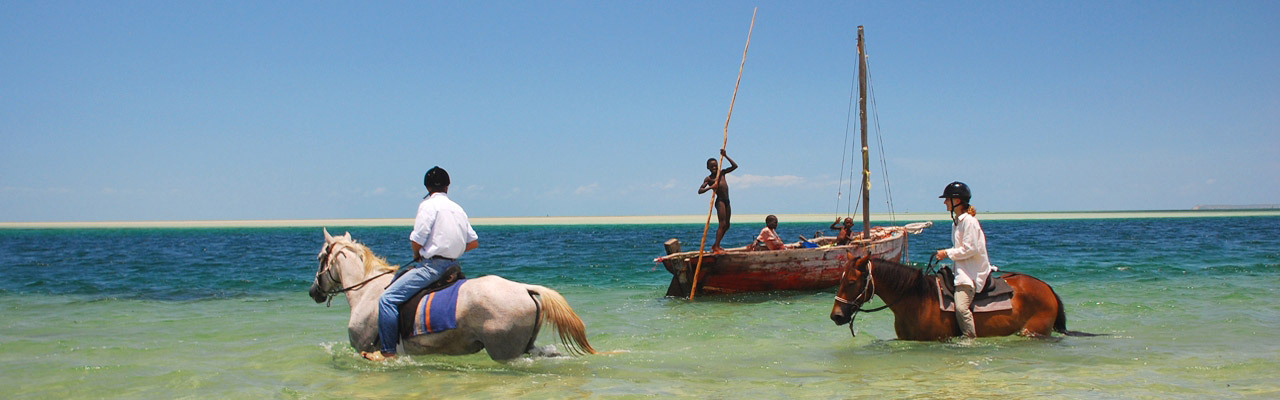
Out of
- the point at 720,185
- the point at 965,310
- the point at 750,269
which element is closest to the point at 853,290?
the point at 965,310

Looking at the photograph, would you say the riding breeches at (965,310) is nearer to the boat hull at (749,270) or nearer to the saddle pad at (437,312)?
the saddle pad at (437,312)

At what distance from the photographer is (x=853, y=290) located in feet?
26.9

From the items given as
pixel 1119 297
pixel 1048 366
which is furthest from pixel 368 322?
pixel 1119 297

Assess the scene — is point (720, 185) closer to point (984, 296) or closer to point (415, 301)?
point (984, 296)

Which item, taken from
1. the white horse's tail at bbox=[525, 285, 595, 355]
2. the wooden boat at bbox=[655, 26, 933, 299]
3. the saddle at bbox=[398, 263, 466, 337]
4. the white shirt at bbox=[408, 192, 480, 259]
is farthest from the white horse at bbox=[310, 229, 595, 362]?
the wooden boat at bbox=[655, 26, 933, 299]

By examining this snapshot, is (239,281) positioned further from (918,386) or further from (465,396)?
(918,386)

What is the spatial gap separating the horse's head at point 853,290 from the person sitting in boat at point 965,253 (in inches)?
29.8

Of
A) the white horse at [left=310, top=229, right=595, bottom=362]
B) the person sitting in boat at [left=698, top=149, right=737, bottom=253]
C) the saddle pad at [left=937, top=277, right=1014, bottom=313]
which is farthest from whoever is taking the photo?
the person sitting in boat at [left=698, top=149, right=737, bottom=253]

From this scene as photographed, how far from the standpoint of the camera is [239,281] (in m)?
20.6

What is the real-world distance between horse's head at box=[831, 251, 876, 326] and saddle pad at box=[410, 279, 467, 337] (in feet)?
12.5

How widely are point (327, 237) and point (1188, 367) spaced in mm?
8045

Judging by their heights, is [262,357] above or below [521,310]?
below

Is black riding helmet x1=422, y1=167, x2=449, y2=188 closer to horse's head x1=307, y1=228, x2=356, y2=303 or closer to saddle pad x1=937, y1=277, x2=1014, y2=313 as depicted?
horse's head x1=307, y1=228, x2=356, y2=303

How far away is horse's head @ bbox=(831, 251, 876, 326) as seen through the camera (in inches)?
322
